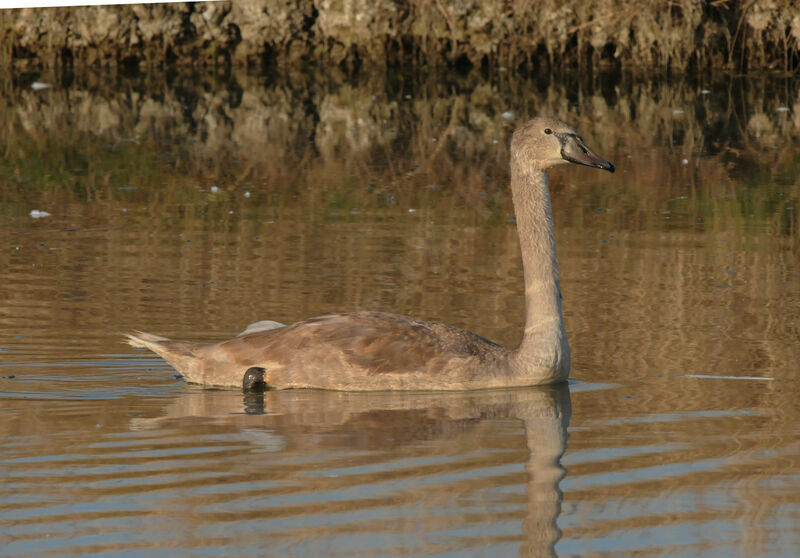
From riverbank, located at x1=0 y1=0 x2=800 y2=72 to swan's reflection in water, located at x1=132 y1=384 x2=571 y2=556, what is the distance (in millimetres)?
21763

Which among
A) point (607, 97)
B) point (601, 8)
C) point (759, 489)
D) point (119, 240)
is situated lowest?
point (759, 489)

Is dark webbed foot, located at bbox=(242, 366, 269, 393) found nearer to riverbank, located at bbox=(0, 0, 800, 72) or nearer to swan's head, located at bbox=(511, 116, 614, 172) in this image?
swan's head, located at bbox=(511, 116, 614, 172)

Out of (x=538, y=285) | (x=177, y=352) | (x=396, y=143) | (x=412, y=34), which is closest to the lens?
(x=177, y=352)

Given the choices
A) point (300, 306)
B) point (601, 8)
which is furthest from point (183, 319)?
point (601, 8)

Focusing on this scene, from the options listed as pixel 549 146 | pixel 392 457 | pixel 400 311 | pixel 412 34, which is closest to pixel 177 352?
pixel 400 311

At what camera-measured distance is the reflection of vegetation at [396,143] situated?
1647cm

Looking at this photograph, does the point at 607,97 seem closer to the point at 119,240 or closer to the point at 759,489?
the point at 119,240

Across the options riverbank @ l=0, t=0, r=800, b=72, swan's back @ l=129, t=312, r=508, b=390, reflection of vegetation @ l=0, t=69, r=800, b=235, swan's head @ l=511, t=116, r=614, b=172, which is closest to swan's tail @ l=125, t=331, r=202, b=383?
swan's back @ l=129, t=312, r=508, b=390

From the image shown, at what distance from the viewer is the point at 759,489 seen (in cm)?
670

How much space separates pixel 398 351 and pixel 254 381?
2.92 feet

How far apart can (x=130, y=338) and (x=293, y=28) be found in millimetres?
25269

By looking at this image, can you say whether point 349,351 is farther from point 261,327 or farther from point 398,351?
point 261,327

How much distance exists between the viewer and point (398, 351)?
9.02 m

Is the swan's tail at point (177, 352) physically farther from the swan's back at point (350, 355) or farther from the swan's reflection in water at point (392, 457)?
the swan's reflection in water at point (392, 457)
